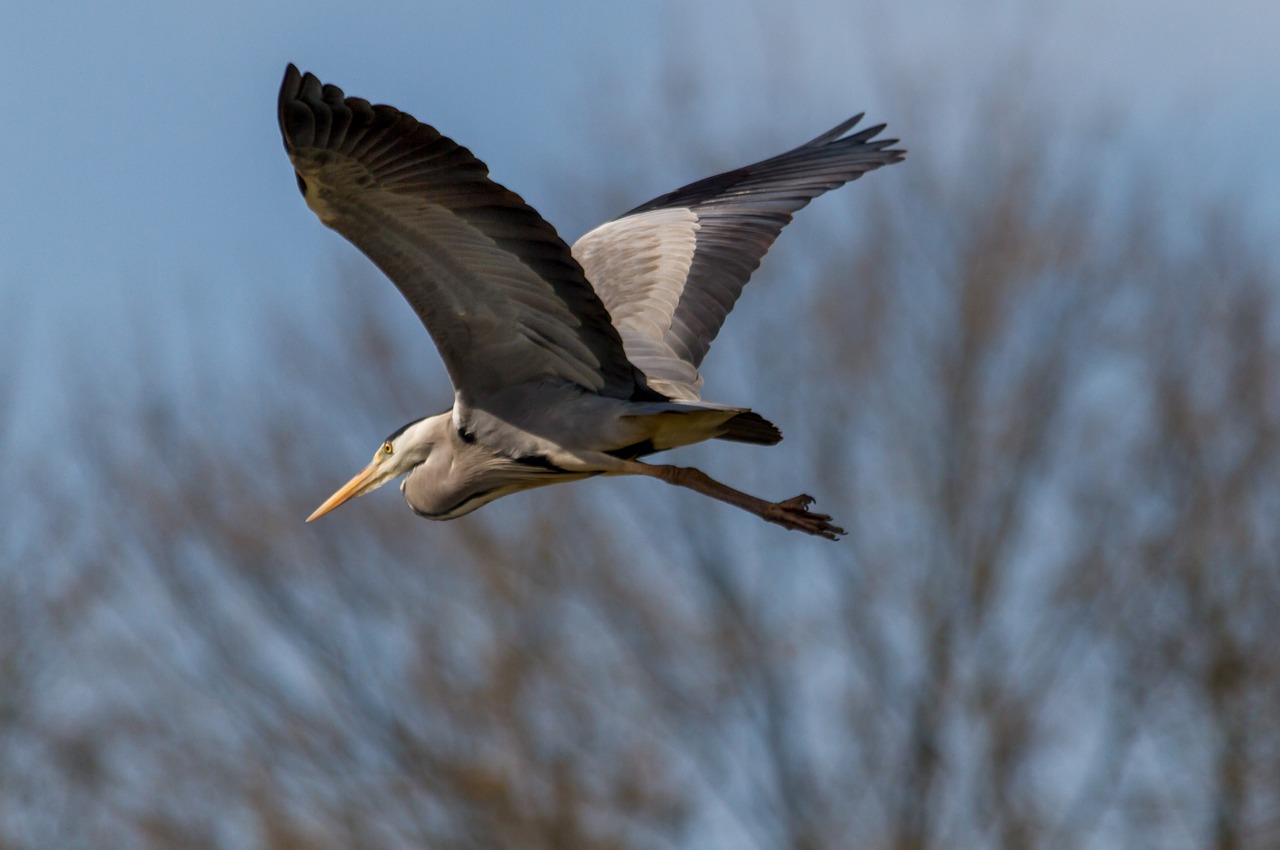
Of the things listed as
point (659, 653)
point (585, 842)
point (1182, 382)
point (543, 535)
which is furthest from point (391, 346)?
point (1182, 382)

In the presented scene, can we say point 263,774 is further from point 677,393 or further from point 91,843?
point 677,393

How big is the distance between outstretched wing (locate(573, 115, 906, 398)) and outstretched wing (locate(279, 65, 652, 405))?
513 mm

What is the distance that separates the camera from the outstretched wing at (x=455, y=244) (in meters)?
4.51

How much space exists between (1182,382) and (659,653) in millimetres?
5026

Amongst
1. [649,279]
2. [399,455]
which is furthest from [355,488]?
[649,279]

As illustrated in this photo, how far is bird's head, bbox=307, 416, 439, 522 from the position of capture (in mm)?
5781

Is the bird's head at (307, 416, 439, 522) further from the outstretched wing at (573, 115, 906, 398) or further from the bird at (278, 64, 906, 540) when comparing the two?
the outstretched wing at (573, 115, 906, 398)

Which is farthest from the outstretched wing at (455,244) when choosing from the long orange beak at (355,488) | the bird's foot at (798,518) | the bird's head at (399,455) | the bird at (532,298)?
the long orange beak at (355,488)

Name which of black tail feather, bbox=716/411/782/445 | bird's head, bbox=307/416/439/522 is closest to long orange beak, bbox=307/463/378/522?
bird's head, bbox=307/416/439/522

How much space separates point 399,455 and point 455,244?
1248mm

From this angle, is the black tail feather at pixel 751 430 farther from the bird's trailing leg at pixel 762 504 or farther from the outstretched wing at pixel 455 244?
the outstretched wing at pixel 455 244

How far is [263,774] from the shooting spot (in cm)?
1551

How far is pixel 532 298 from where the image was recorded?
5.06 meters

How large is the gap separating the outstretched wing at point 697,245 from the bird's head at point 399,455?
681 mm
